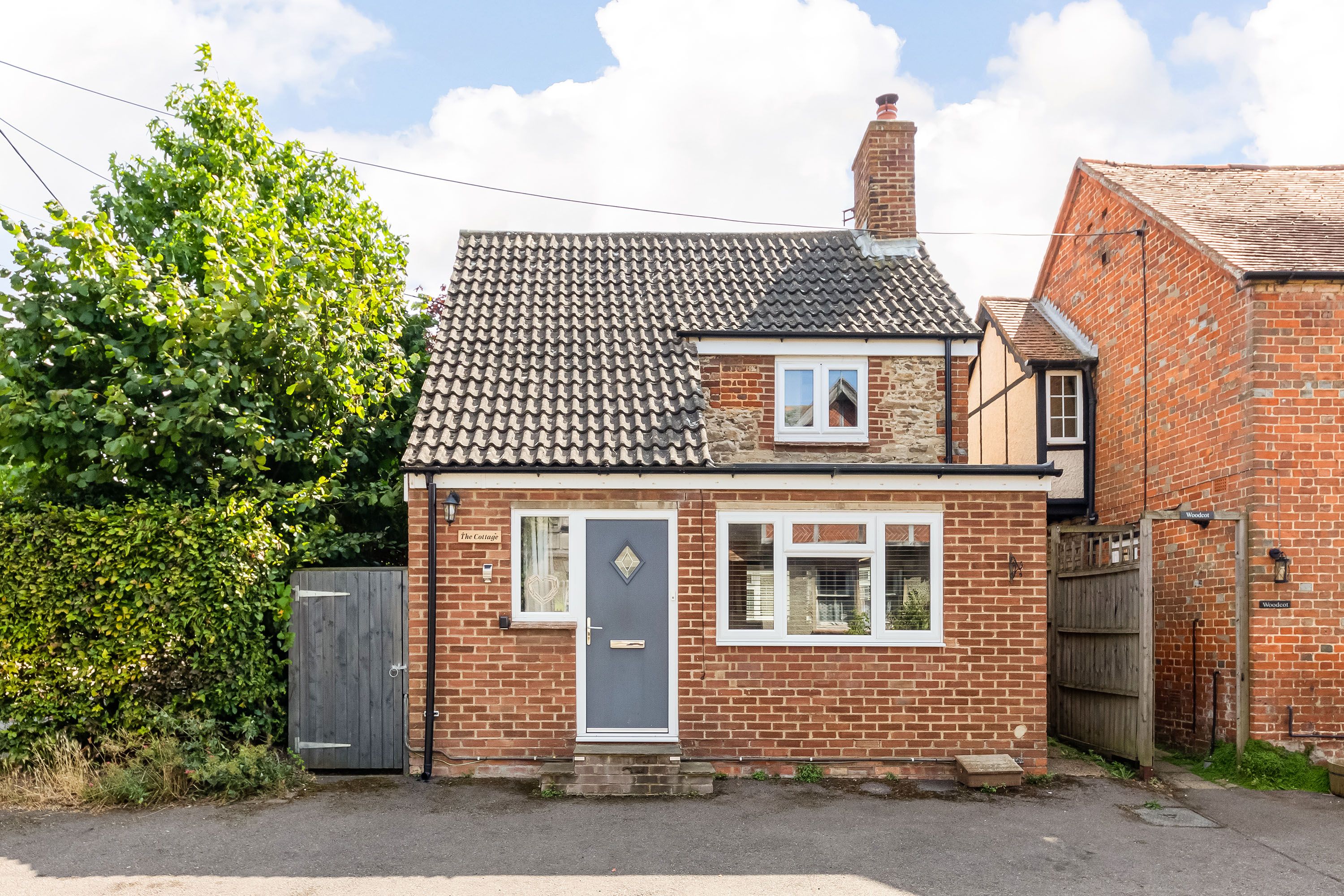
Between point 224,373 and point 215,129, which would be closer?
point 224,373

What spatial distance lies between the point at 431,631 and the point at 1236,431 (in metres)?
8.77

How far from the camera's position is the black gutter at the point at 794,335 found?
11.3 m

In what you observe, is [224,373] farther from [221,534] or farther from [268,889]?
[268,889]

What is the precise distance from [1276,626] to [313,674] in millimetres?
9835

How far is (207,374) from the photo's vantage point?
9.17 m

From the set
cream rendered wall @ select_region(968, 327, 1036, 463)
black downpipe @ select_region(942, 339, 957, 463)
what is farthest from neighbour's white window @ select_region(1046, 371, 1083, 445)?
black downpipe @ select_region(942, 339, 957, 463)

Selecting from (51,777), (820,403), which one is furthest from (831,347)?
(51,777)

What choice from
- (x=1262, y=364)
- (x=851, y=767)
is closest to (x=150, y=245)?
(x=851, y=767)

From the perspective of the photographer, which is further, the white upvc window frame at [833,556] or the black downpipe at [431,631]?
the white upvc window frame at [833,556]

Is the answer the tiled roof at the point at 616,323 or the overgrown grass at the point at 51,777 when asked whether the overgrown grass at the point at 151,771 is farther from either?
the tiled roof at the point at 616,323

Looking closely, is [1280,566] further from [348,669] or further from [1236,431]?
[348,669]

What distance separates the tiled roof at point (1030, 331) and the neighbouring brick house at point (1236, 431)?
109 cm

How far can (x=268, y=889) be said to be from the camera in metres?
6.39

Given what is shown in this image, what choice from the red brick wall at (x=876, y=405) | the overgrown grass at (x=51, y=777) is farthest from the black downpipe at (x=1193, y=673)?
the overgrown grass at (x=51, y=777)
